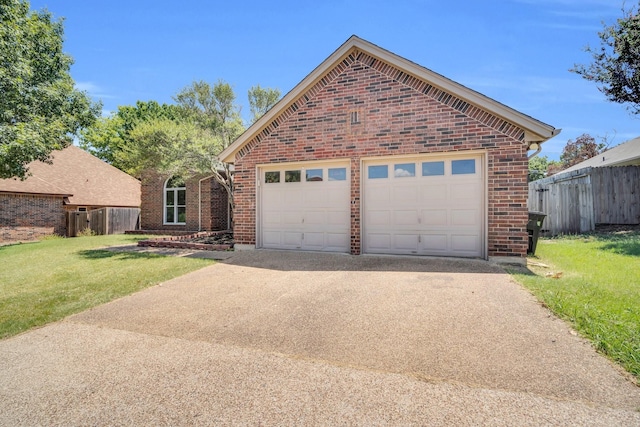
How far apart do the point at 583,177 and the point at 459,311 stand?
43.7ft

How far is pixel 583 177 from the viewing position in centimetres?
1361

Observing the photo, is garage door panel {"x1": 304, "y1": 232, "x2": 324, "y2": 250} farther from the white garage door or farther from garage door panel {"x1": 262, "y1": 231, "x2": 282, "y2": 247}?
garage door panel {"x1": 262, "y1": 231, "x2": 282, "y2": 247}

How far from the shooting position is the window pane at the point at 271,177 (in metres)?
10.0

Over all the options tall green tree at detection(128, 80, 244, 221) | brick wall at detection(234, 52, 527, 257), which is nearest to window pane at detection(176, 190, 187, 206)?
tall green tree at detection(128, 80, 244, 221)

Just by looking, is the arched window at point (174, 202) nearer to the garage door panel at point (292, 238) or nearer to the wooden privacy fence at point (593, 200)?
the garage door panel at point (292, 238)

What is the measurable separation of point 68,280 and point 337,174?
6.94 metres

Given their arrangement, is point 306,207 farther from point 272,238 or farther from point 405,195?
point 405,195

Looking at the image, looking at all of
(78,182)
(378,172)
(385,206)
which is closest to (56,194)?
(78,182)

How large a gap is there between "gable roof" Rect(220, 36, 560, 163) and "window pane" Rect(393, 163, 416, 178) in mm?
1822

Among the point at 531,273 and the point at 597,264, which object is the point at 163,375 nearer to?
the point at 531,273

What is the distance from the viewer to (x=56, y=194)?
1872 centimetres

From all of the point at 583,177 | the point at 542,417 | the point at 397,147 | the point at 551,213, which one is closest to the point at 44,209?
the point at 397,147

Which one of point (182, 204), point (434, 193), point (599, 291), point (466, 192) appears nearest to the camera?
point (599, 291)

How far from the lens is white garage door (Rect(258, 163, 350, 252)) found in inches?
364
